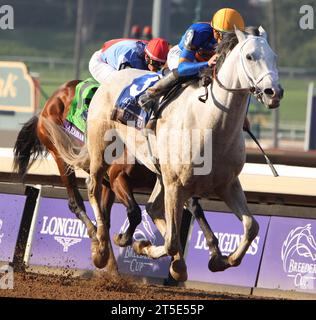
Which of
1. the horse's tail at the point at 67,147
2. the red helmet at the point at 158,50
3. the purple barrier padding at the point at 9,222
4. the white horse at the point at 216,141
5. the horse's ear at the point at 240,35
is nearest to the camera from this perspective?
the white horse at the point at 216,141

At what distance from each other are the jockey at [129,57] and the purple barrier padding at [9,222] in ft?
4.94

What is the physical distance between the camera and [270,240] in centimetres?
739

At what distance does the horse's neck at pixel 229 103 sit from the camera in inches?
A: 234

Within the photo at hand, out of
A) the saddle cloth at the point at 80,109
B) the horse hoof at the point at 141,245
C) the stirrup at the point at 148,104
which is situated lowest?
the horse hoof at the point at 141,245

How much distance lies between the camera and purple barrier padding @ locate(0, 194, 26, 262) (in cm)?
854

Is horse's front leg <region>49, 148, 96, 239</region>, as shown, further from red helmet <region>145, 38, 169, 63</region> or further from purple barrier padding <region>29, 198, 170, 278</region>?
red helmet <region>145, 38, 169, 63</region>

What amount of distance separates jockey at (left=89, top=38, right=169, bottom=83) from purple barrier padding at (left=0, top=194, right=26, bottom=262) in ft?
4.94

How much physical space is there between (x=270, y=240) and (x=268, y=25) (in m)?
32.5

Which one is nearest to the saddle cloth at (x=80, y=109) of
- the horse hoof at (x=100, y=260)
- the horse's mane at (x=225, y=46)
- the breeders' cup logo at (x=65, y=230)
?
the breeders' cup logo at (x=65, y=230)

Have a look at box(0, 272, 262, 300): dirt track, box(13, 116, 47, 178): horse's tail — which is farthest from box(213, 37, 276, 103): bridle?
box(13, 116, 47, 178): horse's tail

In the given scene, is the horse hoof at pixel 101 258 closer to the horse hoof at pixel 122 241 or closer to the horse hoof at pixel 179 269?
the horse hoof at pixel 122 241

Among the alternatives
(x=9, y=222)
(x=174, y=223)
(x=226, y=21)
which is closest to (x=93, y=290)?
(x=174, y=223)

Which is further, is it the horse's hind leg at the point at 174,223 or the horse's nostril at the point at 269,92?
the horse's hind leg at the point at 174,223
